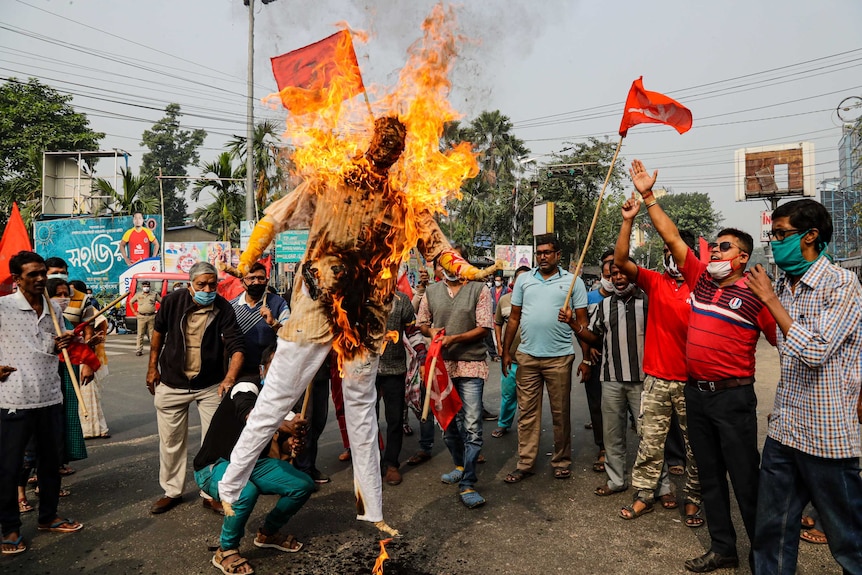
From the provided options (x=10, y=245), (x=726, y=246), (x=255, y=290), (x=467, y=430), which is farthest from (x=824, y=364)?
(x=10, y=245)

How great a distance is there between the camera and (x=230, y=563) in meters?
3.67

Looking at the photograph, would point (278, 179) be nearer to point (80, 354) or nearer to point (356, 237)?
point (356, 237)

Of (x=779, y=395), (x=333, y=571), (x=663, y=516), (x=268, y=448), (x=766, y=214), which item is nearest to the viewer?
(x=779, y=395)

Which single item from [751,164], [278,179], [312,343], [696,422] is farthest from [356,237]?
[751,164]

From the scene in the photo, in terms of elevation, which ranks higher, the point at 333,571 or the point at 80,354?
the point at 80,354

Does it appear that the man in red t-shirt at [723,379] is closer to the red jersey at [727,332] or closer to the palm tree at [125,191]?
the red jersey at [727,332]

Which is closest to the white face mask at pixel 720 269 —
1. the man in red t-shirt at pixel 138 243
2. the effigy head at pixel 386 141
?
the effigy head at pixel 386 141

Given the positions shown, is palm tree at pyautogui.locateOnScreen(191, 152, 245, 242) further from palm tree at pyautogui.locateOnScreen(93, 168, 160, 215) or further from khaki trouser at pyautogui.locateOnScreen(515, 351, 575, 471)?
khaki trouser at pyautogui.locateOnScreen(515, 351, 575, 471)

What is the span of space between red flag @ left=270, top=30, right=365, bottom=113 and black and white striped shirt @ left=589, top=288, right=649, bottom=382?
3.12 metres

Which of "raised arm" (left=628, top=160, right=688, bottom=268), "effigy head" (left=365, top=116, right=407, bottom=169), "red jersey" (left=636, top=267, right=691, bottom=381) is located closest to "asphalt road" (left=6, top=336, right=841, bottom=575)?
"red jersey" (left=636, top=267, right=691, bottom=381)

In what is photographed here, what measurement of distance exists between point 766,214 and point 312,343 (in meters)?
32.2

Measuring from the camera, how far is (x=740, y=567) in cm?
376

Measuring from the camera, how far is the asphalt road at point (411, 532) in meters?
3.80

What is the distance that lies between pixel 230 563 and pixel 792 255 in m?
3.77
